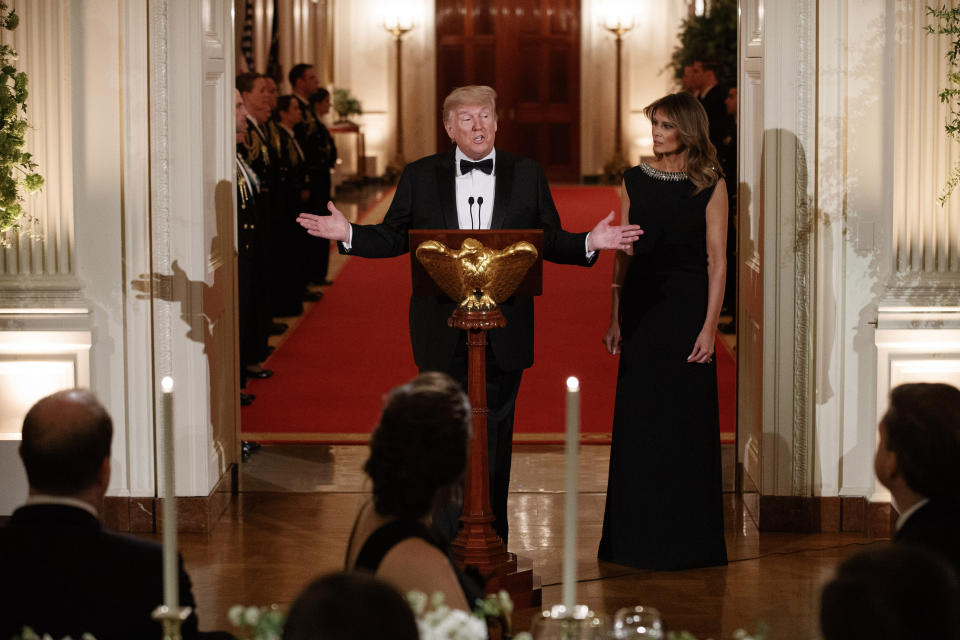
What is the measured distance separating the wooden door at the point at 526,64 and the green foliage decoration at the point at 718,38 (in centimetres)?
845

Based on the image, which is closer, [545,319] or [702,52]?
[545,319]

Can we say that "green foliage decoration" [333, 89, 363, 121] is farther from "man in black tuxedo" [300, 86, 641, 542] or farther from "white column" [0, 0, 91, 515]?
"man in black tuxedo" [300, 86, 641, 542]

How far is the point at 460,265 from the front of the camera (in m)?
4.48

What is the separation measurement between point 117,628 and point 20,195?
11.7 ft

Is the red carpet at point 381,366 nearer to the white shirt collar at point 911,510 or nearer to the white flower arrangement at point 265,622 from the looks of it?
the white shirt collar at point 911,510

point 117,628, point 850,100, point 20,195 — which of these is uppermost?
point 850,100

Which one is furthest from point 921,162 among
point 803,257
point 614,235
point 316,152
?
point 316,152

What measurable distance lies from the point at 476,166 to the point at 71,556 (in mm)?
2825

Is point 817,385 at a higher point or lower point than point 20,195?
lower

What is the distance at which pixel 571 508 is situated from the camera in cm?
253

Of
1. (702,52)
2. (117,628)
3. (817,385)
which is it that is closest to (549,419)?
(817,385)

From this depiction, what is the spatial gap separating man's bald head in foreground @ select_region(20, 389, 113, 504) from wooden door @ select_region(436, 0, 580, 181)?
20512 millimetres

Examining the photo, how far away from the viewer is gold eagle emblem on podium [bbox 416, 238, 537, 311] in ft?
14.7

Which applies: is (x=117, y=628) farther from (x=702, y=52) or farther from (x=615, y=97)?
(x=615, y=97)
